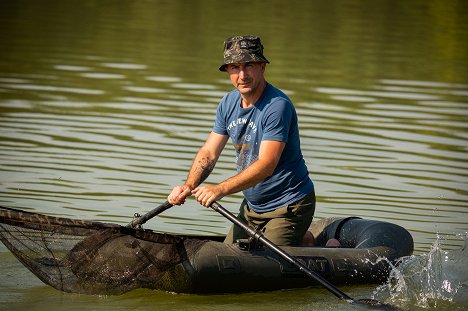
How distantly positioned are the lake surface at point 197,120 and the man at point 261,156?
589 millimetres

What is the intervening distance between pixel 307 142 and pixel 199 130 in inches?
57.6

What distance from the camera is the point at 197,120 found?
1616cm

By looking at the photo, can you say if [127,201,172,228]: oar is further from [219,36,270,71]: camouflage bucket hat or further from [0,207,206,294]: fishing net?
[219,36,270,71]: camouflage bucket hat

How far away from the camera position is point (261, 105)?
30.1 feet

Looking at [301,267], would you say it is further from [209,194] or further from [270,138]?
[270,138]

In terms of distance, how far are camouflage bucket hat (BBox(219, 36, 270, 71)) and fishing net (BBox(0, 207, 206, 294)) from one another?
140 centimetres

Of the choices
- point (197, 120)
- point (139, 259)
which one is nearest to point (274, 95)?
point (139, 259)

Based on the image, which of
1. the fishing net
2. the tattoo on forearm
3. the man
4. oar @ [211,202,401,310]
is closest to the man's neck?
the man

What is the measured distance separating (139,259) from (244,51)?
1.74 m

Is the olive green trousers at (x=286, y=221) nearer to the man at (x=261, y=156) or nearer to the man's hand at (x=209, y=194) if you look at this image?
the man at (x=261, y=156)

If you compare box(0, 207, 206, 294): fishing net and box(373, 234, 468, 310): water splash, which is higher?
box(0, 207, 206, 294): fishing net

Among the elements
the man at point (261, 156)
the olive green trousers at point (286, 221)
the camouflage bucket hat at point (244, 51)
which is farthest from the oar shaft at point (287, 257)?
the camouflage bucket hat at point (244, 51)

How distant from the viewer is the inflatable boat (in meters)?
8.58

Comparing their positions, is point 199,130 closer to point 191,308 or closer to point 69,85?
point 69,85
